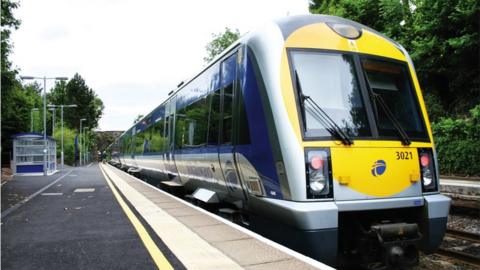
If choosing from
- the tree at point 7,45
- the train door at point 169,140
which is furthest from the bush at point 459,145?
the tree at point 7,45

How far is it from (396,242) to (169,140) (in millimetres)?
8165

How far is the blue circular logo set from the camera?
4.95m

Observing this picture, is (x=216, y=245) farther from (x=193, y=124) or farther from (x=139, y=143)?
(x=139, y=143)

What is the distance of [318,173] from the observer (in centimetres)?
480

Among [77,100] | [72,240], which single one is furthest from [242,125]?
[77,100]

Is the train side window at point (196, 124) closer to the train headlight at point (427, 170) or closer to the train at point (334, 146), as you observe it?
the train at point (334, 146)

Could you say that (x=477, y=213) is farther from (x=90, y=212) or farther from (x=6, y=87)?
(x=6, y=87)

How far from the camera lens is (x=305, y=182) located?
15.5 ft

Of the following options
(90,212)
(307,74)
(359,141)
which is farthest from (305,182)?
(90,212)

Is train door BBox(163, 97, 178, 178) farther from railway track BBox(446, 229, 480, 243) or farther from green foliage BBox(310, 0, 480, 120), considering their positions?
green foliage BBox(310, 0, 480, 120)

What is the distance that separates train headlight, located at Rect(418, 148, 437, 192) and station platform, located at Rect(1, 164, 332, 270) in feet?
6.47

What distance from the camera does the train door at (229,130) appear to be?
21.0ft

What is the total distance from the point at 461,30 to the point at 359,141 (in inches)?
614

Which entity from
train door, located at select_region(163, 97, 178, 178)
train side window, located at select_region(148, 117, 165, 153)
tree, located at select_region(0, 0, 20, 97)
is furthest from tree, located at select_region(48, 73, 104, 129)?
train door, located at select_region(163, 97, 178, 178)
